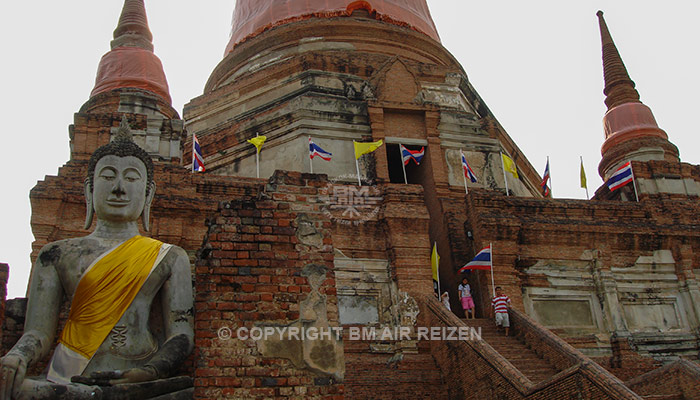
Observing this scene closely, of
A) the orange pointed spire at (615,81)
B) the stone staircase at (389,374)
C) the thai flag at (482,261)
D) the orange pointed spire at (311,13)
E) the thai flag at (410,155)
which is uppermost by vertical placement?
the orange pointed spire at (311,13)

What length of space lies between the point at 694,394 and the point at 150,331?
372 inches

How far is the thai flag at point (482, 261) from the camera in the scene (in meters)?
14.8

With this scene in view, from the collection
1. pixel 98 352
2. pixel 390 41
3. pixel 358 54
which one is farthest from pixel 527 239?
pixel 98 352

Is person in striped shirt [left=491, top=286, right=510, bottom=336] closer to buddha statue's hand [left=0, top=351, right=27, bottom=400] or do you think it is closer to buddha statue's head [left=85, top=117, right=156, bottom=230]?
buddha statue's head [left=85, top=117, right=156, bottom=230]

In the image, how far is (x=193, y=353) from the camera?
616cm

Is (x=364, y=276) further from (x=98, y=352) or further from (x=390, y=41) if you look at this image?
(x=390, y=41)

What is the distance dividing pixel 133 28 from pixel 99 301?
17.0 metres

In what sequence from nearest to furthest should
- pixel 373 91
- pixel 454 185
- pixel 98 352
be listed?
1. pixel 98 352
2. pixel 454 185
3. pixel 373 91

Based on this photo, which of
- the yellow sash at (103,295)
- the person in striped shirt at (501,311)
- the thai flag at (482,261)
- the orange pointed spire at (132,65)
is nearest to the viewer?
the yellow sash at (103,295)

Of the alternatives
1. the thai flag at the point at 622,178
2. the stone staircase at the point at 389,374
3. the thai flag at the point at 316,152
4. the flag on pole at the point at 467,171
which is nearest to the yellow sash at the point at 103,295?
the stone staircase at the point at 389,374

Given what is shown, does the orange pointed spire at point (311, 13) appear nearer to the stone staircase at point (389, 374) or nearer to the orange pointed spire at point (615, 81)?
the orange pointed spire at point (615, 81)

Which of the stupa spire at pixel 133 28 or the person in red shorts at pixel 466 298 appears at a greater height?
the stupa spire at pixel 133 28

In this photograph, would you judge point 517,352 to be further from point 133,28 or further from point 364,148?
point 133,28

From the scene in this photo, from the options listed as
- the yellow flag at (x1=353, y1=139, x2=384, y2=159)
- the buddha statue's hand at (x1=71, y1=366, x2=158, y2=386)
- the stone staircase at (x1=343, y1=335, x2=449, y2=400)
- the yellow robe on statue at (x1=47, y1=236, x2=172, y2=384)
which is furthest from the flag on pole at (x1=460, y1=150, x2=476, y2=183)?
the buddha statue's hand at (x1=71, y1=366, x2=158, y2=386)
